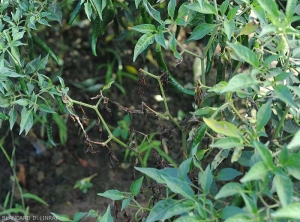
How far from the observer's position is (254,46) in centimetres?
157

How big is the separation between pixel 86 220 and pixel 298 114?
1104 mm

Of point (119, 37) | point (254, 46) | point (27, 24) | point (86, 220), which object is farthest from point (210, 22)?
point (86, 220)

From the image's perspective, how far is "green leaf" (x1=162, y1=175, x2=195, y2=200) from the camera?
3.97 feet

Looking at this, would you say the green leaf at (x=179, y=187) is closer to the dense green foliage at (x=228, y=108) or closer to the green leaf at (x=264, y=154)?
the dense green foliage at (x=228, y=108)

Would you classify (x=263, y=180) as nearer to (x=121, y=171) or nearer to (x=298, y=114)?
(x=298, y=114)

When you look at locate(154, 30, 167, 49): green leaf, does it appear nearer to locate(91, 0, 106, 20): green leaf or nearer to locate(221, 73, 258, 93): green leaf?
locate(91, 0, 106, 20): green leaf

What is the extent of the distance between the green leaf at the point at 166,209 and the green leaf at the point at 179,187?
0.02m

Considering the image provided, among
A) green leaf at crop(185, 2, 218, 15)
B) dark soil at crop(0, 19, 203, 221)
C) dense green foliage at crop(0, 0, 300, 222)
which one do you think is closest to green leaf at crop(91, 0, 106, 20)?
dense green foliage at crop(0, 0, 300, 222)

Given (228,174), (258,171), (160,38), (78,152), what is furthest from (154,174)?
(78,152)

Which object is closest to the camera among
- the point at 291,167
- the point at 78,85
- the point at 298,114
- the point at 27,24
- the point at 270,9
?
the point at 291,167

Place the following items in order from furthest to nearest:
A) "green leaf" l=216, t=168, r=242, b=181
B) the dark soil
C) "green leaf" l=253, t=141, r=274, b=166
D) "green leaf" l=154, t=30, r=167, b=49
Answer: the dark soil, "green leaf" l=154, t=30, r=167, b=49, "green leaf" l=216, t=168, r=242, b=181, "green leaf" l=253, t=141, r=274, b=166

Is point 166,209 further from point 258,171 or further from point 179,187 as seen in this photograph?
point 258,171

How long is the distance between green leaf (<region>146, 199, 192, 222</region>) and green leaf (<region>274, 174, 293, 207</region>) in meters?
0.20

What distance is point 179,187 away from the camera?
1.22 meters
